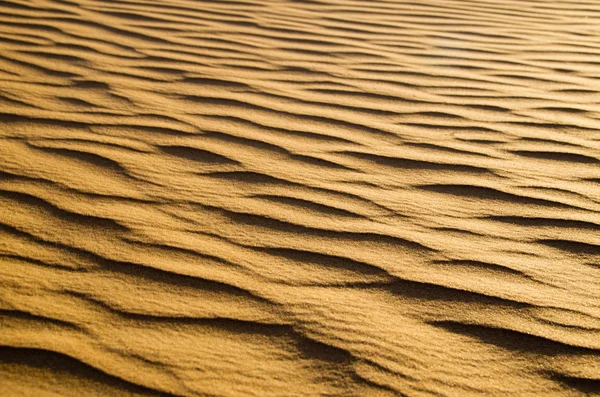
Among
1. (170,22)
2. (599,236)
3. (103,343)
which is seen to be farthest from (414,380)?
(170,22)

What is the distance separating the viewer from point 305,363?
4.96ft

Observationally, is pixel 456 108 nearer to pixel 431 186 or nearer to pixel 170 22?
pixel 431 186

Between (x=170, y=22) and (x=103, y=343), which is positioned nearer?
(x=103, y=343)

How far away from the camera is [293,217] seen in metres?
2.04

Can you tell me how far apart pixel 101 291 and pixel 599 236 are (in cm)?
138

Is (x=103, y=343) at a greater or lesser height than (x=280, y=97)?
lesser

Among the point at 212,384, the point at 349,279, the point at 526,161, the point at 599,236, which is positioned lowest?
the point at 212,384

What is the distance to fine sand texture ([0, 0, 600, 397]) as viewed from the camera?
1515 millimetres

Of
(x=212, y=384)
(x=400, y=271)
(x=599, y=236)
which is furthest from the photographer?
(x=599, y=236)

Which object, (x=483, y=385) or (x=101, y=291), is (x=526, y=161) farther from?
(x=101, y=291)

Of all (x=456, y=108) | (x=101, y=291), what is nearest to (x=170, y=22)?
(x=456, y=108)

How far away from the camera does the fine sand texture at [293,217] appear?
151 centimetres

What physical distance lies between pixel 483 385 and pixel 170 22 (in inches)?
117

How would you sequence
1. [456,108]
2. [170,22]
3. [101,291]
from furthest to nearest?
[170,22] → [456,108] → [101,291]
